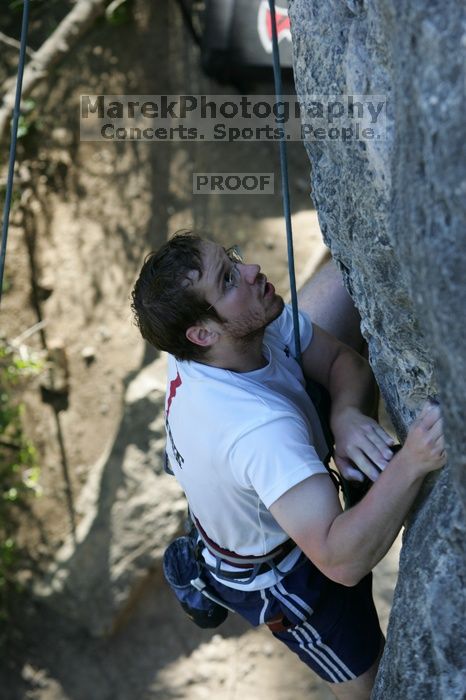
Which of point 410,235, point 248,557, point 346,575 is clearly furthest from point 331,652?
→ point 410,235

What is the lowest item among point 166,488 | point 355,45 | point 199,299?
point 166,488

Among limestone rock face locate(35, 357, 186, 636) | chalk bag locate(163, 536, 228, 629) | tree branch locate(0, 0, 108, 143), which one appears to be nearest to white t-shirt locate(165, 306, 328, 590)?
chalk bag locate(163, 536, 228, 629)

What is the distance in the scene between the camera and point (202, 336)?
1676 mm

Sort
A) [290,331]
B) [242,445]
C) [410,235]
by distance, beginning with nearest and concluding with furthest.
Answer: [410,235]
[242,445]
[290,331]

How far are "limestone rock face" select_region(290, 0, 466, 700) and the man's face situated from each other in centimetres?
17

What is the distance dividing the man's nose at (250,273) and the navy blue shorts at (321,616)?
1.95ft

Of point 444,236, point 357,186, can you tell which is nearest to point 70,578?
point 357,186

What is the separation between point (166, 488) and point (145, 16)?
8.24ft

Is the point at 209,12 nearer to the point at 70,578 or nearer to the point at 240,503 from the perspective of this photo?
the point at 70,578

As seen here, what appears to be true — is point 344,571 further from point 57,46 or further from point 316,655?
point 57,46

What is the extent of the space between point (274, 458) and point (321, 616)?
1.68 ft

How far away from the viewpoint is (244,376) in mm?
1679

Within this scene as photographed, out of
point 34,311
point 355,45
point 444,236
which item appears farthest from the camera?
point 34,311

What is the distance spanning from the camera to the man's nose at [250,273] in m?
1.71
